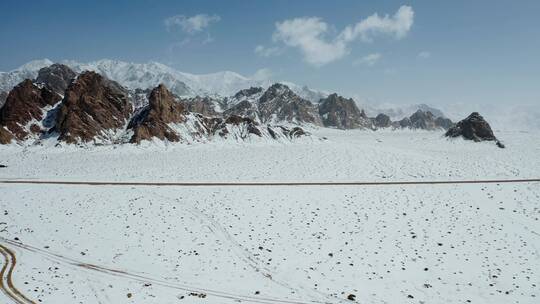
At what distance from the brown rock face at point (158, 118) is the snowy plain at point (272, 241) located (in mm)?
28938

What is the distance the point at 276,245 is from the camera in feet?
72.2

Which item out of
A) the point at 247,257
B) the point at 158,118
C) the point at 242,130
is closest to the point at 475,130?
the point at 242,130

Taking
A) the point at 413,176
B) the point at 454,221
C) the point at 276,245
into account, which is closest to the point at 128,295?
the point at 276,245

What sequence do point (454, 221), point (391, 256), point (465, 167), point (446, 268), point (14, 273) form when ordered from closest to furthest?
point (14, 273) → point (446, 268) → point (391, 256) → point (454, 221) → point (465, 167)

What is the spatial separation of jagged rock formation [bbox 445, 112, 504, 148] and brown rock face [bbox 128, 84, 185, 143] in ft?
258

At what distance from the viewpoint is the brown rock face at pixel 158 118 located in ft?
229

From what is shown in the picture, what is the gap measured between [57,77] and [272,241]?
18022 centimetres

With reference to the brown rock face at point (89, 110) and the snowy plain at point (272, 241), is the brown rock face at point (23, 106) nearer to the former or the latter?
the brown rock face at point (89, 110)

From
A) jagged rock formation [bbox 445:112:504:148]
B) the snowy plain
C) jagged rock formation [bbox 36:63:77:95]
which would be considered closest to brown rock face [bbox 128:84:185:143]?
the snowy plain

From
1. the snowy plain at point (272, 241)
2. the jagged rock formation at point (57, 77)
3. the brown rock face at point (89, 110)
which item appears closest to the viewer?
the snowy plain at point (272, 241)

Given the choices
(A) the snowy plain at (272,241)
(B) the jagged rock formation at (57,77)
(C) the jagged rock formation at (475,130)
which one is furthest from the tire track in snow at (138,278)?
(B) the jagged rock formation at (57,77)

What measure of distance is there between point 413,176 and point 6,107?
80051 millimetres

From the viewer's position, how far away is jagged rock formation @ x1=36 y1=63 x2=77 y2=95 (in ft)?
537

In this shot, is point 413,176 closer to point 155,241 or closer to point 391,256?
point 391,256
